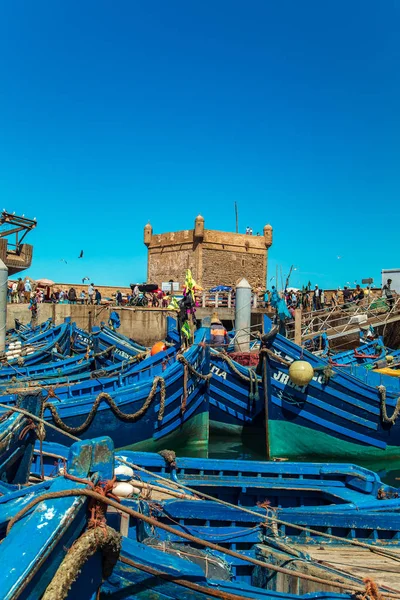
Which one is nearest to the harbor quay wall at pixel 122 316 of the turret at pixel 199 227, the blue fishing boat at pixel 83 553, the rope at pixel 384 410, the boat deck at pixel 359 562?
the turret at pixel 199 227

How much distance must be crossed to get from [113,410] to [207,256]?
27977mm

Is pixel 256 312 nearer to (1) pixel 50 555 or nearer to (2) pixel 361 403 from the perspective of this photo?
(2) pixel 361 403

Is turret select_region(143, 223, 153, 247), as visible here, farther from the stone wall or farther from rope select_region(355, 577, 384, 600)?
rope select_region(355, 577, 384, 600)

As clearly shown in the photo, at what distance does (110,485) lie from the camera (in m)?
2.55

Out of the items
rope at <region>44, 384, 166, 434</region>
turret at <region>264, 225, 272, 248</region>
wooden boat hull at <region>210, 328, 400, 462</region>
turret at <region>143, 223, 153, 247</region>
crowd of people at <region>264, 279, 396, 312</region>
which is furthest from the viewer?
turret at <region>143, 223, 153, 247</region>

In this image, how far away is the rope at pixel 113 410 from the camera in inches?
326

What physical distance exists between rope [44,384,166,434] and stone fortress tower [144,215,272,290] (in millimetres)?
26653

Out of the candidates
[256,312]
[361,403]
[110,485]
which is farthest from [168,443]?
[256,312]

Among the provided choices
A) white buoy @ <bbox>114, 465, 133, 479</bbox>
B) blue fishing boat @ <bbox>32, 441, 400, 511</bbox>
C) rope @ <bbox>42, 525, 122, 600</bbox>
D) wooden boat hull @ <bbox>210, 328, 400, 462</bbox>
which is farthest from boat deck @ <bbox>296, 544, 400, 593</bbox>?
wooden boat hull @ <bbox>210, 328, 400, 462</bbox>

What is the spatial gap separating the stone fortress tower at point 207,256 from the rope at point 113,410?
87.4 ft

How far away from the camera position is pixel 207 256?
36.4 m

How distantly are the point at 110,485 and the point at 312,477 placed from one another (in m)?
4.51

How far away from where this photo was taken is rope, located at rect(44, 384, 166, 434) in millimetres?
8287

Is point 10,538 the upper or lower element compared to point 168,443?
upper
